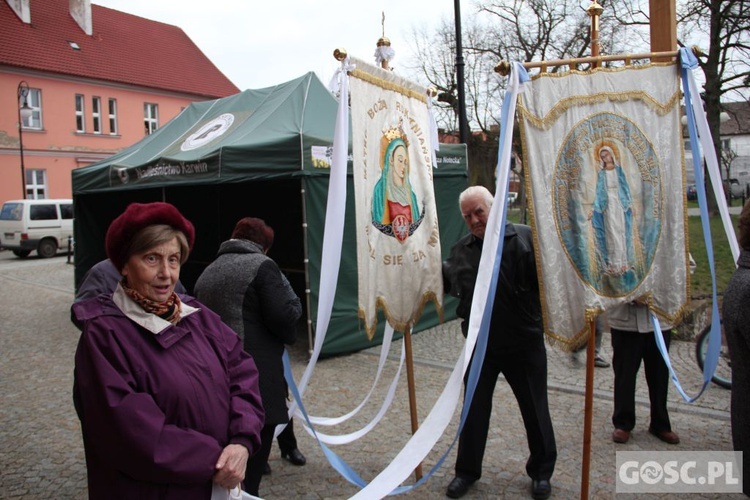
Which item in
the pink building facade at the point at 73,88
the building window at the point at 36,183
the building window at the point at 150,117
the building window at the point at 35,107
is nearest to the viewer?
the pink building facade at the point at 73,88

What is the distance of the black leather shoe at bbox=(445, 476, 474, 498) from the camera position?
3.49m

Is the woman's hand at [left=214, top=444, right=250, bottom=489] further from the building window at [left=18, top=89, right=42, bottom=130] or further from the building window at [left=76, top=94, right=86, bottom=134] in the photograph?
the building window at [left=76, top=94, right=86, bottom=134]

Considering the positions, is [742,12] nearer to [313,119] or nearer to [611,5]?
[611,5]

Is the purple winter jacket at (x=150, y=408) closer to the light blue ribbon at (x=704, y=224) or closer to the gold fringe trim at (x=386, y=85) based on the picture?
the gold fringe trim at (x=386, y=85)

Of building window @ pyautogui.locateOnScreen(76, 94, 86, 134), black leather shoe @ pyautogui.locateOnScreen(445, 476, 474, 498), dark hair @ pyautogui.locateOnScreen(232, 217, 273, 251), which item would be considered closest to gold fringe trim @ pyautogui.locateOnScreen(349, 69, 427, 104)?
dark hair @ pyautogui.locateOnScreen(232, 217, 273, 251)

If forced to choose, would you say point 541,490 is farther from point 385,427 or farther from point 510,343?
point 385,427

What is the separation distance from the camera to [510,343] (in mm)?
3381

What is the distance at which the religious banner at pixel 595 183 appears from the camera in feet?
10.3

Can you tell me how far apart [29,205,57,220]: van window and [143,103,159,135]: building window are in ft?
38.8

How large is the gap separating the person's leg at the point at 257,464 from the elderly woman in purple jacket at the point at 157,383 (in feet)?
3.46

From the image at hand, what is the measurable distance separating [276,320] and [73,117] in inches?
1133

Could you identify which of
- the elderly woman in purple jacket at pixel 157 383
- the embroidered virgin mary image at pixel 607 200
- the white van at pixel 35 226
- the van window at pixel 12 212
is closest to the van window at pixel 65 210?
the white van at pixel 35 226

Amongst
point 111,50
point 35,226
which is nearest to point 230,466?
point 35,226

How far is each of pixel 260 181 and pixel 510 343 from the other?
16.1ft
